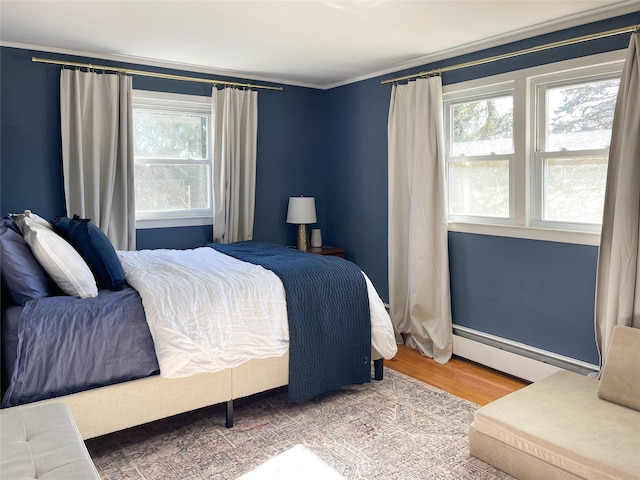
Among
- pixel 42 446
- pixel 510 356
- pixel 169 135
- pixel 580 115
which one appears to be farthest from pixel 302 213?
pixel 42 446

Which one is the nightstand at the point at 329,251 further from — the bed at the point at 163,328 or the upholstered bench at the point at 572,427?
the upholstered bench at the point at 572,427

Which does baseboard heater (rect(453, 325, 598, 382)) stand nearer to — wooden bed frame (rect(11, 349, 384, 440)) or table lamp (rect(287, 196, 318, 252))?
wooden bed frame (rect(11, 349, 384, 440))

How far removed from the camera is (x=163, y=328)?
8.21ft

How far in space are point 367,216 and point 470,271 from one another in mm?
1276

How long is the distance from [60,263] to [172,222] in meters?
1.98

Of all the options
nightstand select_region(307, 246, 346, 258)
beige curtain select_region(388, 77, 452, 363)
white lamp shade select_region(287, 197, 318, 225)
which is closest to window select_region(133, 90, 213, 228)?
white lamp shade select_region(287, 197, 318, 225)

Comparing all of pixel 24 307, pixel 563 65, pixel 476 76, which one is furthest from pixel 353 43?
pixel 24 307

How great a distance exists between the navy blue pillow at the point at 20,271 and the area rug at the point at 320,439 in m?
0.87

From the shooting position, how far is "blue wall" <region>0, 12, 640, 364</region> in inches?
A: 129

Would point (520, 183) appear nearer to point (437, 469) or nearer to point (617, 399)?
point (617, 399)

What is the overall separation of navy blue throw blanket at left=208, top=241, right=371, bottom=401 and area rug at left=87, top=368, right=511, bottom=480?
18 centimetres

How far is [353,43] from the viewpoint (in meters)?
3.66

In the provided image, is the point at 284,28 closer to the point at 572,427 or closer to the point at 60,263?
the point at 60,263

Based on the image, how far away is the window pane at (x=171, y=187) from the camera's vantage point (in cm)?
437
